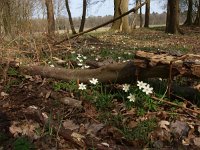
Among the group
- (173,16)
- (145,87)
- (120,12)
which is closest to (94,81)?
(145,87)

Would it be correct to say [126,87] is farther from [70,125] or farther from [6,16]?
[6,16]

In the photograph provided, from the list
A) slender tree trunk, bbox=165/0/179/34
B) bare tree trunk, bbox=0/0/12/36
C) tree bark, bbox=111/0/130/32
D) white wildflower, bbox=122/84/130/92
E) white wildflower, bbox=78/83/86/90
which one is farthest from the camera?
tree bark, bbox=111/0/130/32

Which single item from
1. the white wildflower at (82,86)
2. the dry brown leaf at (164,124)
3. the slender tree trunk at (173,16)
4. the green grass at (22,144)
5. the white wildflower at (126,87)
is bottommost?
the green grass at (22,144)

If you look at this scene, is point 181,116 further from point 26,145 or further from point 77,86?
point 26,145

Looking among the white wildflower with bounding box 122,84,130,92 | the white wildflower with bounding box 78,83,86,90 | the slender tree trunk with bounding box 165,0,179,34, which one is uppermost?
the slender tree trunk with bounding box 165,0,179,34

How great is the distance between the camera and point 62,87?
494 cm

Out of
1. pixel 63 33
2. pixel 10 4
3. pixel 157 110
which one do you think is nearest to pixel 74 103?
pixel 157 110

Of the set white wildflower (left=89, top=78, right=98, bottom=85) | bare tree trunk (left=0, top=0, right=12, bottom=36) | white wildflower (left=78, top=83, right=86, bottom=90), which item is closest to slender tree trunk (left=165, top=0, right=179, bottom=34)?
bare tree trunk (left=0, top=0, right=12, bottom=36)

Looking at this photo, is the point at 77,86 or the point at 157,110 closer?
the point at 157,110

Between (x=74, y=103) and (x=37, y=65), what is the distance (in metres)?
1.43

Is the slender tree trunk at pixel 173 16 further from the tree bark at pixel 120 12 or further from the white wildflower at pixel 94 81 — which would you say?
the white wildflower at pixel 94 81

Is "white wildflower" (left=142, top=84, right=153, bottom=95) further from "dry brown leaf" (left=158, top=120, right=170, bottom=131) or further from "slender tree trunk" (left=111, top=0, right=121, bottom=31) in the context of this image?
"slender tree trunk" (left=111, top=0, right=121, bottom=31)

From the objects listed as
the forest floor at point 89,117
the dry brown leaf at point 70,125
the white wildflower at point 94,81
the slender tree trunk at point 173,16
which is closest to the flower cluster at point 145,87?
the forest floor at point 89,117

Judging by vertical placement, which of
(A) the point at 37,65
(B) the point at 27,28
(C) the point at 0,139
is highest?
(B) the point at 27,28
